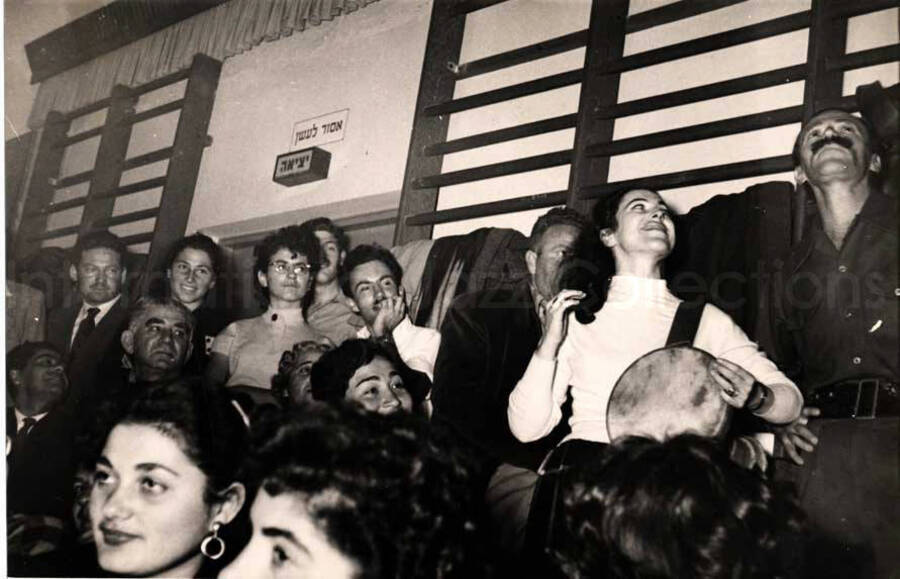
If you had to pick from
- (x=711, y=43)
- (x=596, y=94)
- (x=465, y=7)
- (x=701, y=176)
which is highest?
(x=465, y=7)

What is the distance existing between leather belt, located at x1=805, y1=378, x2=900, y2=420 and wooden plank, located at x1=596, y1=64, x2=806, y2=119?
62 cm

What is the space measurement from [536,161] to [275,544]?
1.01 meters

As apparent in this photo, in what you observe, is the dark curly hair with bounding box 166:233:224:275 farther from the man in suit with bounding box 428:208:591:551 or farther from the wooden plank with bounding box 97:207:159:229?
the man in suit with bounding box 428:208:591:551

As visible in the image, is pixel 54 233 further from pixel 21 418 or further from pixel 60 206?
pixel 21 418

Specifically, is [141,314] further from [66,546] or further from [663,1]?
[663,1]

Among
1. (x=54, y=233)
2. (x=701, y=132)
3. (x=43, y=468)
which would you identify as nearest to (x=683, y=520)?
(x=701, y=132)

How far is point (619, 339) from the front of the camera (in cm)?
176

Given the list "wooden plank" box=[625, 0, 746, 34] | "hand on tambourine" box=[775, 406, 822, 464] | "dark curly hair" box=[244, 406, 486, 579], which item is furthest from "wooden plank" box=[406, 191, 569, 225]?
"hand on tambourine" box=[775, 406, 822, 464]

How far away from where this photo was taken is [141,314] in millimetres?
2184

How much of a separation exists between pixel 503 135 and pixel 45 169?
1.22m

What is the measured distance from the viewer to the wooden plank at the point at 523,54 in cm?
212

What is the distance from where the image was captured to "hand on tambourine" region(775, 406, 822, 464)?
158 centimetres

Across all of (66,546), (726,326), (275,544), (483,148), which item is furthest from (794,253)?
(66,546)

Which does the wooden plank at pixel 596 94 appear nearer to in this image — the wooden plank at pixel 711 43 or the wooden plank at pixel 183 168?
the wooden plank at pixel 711 43
